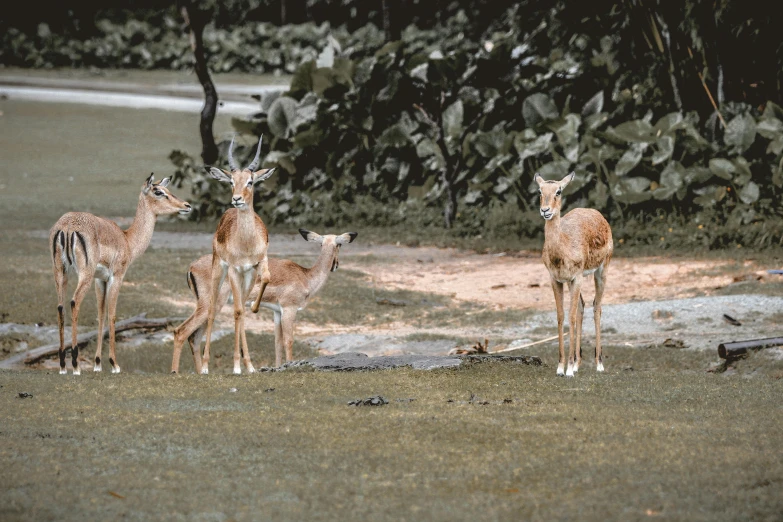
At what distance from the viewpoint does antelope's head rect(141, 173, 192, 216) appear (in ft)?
37.4

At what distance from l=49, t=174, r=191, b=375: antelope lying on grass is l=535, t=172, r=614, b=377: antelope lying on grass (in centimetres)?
369

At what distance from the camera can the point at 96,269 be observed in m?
10.4

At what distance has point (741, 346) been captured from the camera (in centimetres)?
1043

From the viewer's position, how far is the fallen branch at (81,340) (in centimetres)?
1177

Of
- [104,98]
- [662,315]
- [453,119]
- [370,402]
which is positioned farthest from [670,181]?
[104,98]

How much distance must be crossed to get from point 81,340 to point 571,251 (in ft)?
17.5

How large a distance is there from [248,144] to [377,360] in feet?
47.4

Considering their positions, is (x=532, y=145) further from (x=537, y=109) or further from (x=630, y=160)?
(x=630, y=160)

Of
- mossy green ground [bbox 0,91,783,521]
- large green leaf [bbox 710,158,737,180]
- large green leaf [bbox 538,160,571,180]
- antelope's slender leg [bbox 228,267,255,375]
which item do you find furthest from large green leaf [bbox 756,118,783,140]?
antelope's slender leg [bbox 228,267,255,375]

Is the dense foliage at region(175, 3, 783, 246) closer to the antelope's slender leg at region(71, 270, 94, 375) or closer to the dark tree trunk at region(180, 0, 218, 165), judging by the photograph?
the dark tree trunk at region(180, 0, 218, 165)

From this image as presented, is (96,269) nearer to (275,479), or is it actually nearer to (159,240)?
(275,479)

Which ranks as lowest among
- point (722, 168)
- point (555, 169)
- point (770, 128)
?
point (555, 169)

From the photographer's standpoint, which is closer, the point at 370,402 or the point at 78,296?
the point at 370,402

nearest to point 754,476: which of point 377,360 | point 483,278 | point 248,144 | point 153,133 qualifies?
point 377,360
